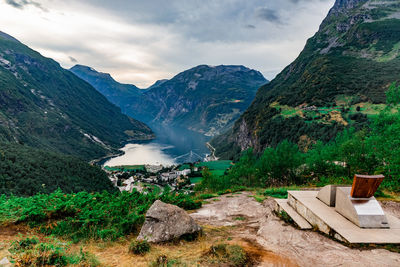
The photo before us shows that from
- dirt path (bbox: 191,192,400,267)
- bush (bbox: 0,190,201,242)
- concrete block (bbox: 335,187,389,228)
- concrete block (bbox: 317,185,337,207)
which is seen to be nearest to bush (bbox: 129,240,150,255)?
bush (bbox: 0,190,201,242)

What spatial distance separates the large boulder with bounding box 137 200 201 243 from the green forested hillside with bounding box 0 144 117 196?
183 ft

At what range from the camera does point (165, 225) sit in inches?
327

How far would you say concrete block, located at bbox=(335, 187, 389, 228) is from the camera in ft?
26.5

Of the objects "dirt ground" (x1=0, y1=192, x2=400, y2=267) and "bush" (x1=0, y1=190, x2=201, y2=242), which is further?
"bush" (x1=0, y1=190, x2=201, y2=242)

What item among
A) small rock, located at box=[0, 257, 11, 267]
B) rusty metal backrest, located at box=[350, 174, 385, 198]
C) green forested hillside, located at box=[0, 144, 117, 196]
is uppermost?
rusty metal backrest, located at box=[350, 174, 385, 198]

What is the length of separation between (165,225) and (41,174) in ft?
242

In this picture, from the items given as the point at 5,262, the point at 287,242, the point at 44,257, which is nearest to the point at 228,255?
the point at 287,242

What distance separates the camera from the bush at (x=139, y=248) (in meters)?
6.80

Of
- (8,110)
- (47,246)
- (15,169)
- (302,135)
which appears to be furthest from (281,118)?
(8,110)

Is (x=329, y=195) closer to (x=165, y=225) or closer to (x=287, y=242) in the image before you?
(x=287, y=242)

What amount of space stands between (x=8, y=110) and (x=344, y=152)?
20428cm

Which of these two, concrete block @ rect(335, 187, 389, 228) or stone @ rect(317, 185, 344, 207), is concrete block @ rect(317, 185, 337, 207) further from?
concrete block @ rect(335, 187, 389, 228)

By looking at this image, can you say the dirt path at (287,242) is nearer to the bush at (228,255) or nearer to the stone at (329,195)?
the bush at (228,255)

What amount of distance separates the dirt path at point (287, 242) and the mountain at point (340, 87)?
74.0m
